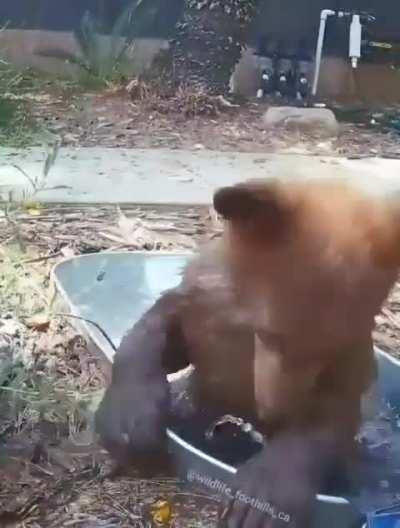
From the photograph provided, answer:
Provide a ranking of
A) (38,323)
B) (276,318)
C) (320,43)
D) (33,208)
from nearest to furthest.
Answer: (320,43), (276,318), (33,208), (38,323)

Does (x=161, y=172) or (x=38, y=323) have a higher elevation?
(x=161, y=172)

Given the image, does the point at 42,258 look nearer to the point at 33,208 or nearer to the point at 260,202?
the point at 33,208

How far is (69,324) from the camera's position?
1333 millimetres

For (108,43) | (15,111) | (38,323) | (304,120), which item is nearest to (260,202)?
(304,120)

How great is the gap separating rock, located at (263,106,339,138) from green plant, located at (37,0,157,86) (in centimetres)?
17

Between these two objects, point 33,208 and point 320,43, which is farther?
point 33,208

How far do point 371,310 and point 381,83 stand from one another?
0.81ft

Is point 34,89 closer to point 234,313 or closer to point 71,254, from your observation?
point 71,254

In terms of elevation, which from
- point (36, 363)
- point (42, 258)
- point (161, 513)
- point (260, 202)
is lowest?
point (161, 513)

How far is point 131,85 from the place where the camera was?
1.09 m

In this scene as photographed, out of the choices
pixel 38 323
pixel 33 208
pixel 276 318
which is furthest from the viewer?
pixel 38 323

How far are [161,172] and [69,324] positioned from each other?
273 millimetres

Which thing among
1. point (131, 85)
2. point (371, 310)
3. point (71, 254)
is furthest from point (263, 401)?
point (131, 85)

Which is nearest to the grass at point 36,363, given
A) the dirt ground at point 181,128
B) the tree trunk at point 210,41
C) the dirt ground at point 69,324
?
the dirt ground at point 69,324
